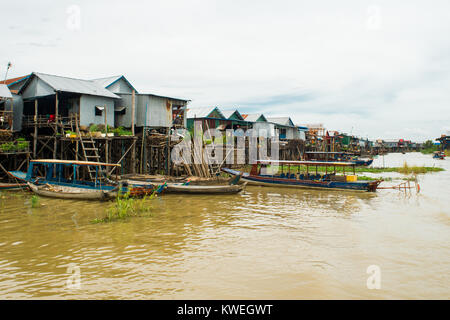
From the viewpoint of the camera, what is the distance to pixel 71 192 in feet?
49.7

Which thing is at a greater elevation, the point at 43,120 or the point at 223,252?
the point at 43,120

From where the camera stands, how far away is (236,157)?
29984 millimetres

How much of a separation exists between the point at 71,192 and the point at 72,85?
965 centimetres

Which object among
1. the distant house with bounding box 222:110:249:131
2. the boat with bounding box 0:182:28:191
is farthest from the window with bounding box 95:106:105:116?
the distant house with bounding box 222:110:249:131

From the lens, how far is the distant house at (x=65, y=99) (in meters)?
20.6

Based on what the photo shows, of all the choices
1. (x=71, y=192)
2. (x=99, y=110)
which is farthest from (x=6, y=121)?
(x=71, y=192)

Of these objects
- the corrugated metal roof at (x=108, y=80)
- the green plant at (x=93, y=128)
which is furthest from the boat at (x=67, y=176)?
the corrugated metal roof at (x=108, y=80)

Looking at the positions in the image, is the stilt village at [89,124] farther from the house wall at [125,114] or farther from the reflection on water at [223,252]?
the reflection on water at [223,252]

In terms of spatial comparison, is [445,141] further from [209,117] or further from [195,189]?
[195,189]

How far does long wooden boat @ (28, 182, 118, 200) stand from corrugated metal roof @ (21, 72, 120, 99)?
22.3 feet

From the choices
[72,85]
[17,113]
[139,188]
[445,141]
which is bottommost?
[139,188]
